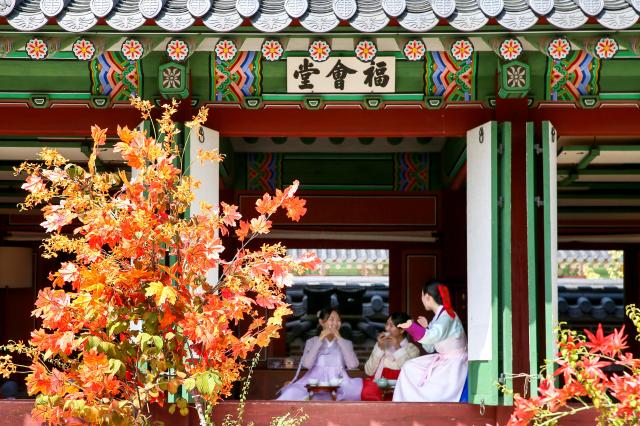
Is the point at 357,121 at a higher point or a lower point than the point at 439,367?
higher

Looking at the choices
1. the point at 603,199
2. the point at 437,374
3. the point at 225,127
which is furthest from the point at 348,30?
the point at 603,199

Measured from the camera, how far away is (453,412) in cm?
681

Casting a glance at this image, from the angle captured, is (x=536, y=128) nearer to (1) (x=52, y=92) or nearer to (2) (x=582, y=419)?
(2) (x=582, y=419)

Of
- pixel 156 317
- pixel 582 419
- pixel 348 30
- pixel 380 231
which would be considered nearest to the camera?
pixel 156 317

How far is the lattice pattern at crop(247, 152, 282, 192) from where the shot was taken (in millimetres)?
10734

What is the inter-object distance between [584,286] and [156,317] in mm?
15931

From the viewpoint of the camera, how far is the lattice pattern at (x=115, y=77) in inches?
272

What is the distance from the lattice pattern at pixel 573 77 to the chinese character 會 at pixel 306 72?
1604mm

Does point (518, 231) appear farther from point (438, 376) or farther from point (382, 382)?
point (382, 382)

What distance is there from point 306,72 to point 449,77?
3.24 ft

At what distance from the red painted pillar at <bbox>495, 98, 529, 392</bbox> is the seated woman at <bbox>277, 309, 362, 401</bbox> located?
7.62 ft

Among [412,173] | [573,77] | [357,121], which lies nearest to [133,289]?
[357,121]

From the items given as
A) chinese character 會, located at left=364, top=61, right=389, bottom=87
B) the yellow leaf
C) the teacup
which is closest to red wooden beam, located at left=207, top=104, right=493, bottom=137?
chinese character 會, located at left=364, top=61, right=389, bottom=87

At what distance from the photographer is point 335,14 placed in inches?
216
